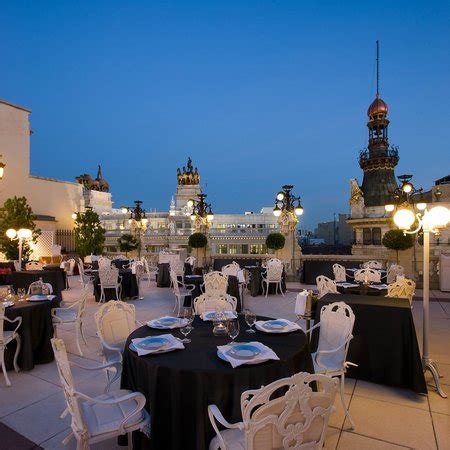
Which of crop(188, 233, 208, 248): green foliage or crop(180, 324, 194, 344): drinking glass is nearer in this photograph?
crop(180, 324, 194, 344): drinking glass

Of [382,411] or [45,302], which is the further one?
[45,302]

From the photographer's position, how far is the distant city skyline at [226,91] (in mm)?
74938

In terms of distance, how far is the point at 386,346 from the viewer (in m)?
4.09

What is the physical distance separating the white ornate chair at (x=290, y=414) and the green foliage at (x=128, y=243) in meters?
15.7

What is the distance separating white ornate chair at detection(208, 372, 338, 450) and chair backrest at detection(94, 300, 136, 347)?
6.85 ft

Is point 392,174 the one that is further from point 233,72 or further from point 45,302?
Answer: point 233,72

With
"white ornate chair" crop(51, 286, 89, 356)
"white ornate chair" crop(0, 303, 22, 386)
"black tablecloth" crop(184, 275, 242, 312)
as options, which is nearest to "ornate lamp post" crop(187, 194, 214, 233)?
"black tablecloth" crop(184, 275, 242, 312)

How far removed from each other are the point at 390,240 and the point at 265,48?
261ft

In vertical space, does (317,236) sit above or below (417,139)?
below

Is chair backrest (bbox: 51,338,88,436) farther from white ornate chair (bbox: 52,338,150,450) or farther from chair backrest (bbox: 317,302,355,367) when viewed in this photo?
chair backrest (bbox: 317,302,355,367)

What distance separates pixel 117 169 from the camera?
14862 cm

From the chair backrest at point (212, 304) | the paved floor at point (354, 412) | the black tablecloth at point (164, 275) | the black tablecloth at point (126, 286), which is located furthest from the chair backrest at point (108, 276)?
the chair backrest at point (212, 304)

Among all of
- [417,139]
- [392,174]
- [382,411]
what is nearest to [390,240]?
[382,411]

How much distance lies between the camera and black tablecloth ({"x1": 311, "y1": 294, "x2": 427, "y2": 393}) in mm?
3904
